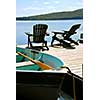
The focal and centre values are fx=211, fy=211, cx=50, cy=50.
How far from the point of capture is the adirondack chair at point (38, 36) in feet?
10.2

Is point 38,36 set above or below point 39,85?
above

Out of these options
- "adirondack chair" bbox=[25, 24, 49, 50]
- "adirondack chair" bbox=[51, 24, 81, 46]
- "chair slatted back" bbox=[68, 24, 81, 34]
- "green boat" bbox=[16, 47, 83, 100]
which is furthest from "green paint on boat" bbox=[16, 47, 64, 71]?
"chair slatted back" bbox=[68, 24, 81, 34]

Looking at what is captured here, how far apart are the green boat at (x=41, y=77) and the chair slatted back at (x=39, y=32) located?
197mm

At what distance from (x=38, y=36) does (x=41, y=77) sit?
63 centimetres

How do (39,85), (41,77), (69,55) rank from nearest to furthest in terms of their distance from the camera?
(39,85) < (41,77) < (69,55)

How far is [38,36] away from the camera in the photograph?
3184 millimetres

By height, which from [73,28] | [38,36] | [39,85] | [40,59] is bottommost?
[39,85]

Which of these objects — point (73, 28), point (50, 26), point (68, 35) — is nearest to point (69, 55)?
point (68, 35)

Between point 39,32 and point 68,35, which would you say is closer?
point 68,35

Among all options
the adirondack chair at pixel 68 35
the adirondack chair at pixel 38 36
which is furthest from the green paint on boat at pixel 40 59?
the adirondack chair at pixel 68 35

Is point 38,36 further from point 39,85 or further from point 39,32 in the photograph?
point 39,85
